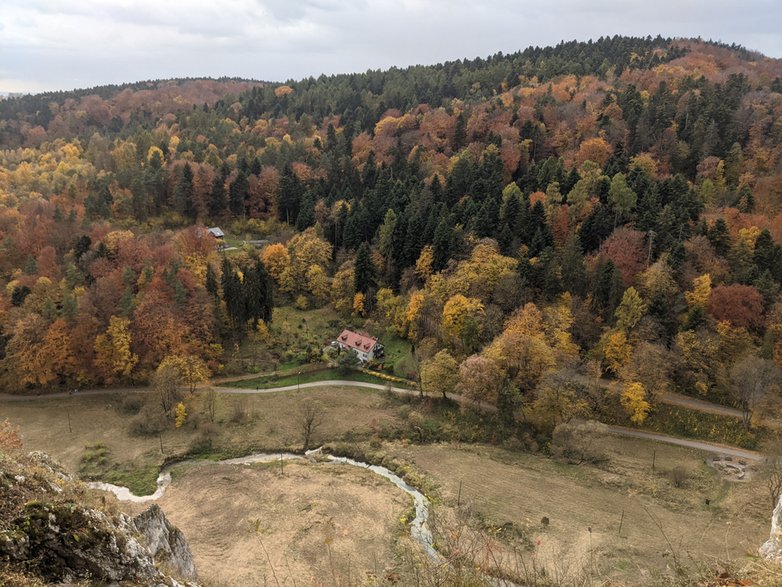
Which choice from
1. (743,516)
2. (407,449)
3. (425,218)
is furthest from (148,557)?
(425,218)

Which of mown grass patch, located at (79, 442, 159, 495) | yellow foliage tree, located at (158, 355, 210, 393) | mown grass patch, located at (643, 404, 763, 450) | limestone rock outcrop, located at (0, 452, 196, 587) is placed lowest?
mown grass patch, located at (79, 442, 159, 495)

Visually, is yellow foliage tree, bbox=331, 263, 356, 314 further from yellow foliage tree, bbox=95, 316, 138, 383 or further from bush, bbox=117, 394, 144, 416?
bush, bbox=117, 394, 144, 416

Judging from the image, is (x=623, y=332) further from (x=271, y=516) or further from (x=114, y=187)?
(x=114, y=187)

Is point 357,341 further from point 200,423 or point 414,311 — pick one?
point 200,423

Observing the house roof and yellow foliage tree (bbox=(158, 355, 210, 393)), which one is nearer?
yellow foliage tree (bbox=(158, 355, 210, 393))

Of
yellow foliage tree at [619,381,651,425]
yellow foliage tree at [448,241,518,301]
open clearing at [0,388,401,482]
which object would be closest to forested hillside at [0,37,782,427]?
yellow foliage tree at [448,241,518,301]

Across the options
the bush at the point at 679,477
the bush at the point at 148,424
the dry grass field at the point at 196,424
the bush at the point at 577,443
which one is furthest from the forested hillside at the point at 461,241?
the bush at the point at 148,424

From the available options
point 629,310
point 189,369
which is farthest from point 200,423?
point 629,310

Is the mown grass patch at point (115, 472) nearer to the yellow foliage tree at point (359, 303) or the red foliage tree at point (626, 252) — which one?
the yellow foliage tree at point (359, 303)
